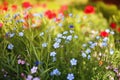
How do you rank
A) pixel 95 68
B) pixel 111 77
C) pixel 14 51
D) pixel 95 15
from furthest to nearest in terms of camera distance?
pixel 95 15 → pixel 14 51 → pixel 95 68 → pixel 111 77

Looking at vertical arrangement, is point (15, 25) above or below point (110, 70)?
above

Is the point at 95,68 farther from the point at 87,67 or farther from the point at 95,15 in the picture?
the point at 95,15

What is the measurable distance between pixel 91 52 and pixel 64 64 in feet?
1.27

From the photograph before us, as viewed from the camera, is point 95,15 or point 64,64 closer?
point 64,64

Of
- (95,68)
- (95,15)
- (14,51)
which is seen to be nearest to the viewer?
(95,68)

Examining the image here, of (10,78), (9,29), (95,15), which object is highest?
(9,29)

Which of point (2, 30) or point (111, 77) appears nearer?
point (111, 77)

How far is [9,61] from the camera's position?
3730mm

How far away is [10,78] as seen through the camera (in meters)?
3.75

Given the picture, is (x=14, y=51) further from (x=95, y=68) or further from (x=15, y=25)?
(x=95, y=68)

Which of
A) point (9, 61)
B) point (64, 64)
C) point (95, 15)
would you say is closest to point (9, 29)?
point (9, 61)

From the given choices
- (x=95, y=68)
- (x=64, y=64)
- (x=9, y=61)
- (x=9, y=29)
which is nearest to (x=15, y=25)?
(x=9, y=29)

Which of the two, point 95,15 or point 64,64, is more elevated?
point 64,64

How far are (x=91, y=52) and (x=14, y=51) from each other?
3.05 feet
